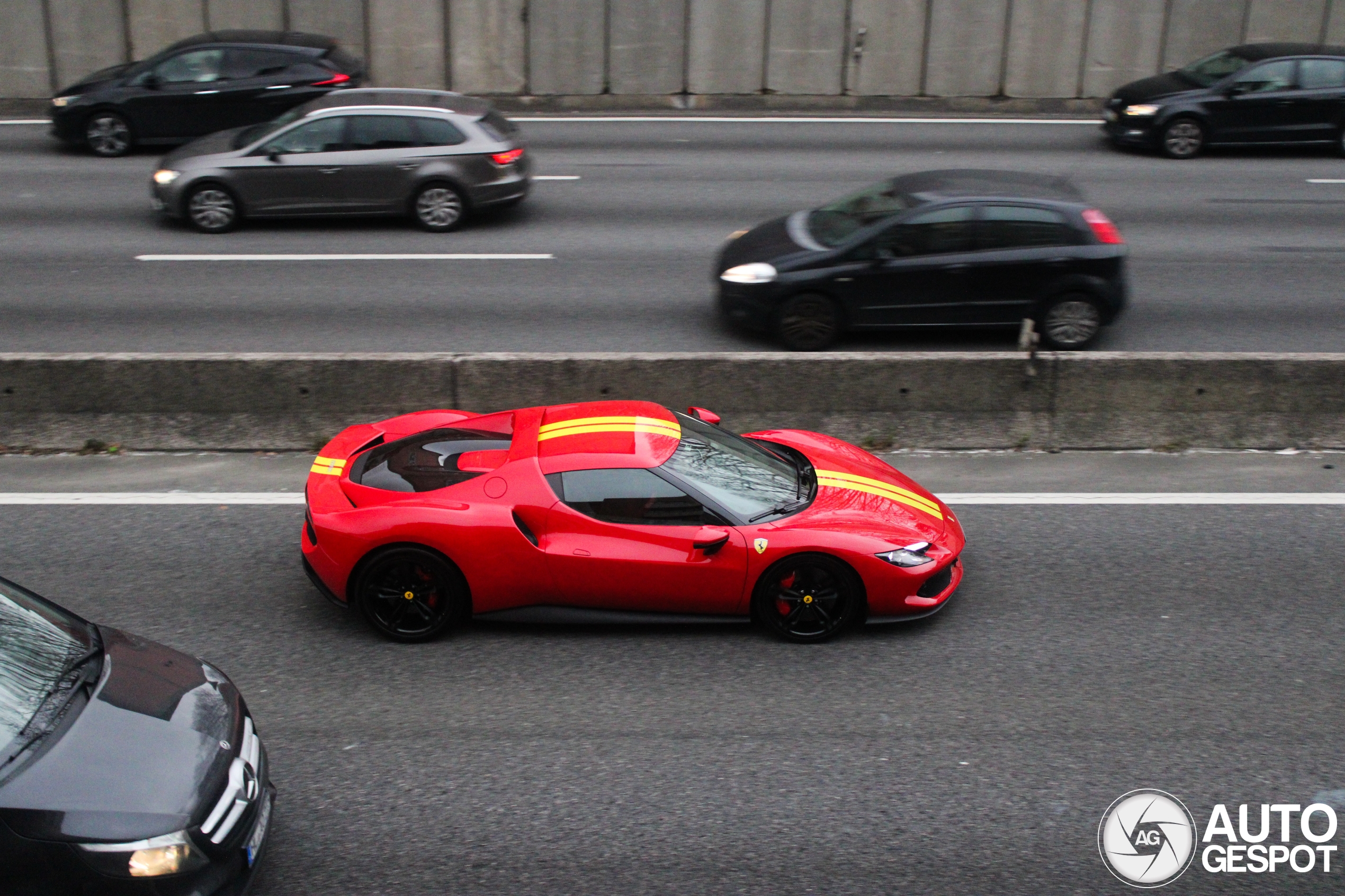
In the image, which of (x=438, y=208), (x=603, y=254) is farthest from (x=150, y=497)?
(x=438, y=208)

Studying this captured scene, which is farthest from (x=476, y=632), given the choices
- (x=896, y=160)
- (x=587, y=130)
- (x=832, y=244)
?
(x=587, y=130)

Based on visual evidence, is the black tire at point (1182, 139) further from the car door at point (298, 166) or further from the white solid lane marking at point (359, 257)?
the car door at point (298, 166)

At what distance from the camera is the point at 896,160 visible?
59.9 feet

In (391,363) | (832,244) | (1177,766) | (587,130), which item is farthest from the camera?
(587,130)

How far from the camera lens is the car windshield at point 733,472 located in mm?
6715

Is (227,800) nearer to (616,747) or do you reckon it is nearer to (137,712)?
(137,712)

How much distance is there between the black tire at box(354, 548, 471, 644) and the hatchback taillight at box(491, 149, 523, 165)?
8.67m

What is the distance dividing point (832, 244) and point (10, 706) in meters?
8.18

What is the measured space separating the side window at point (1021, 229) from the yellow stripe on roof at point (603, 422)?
4920 mm

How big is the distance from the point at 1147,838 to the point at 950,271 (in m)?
6.47

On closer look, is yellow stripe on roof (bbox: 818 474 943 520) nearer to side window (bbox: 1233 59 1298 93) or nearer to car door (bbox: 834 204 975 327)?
car door (bbox: 834 204 975 327)

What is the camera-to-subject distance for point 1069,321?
1099cm

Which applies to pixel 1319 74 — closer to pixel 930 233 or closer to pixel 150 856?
pixel 930 233

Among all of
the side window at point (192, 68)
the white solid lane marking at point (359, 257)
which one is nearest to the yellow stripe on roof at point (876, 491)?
the white solid lane marking at point (359, 257)
